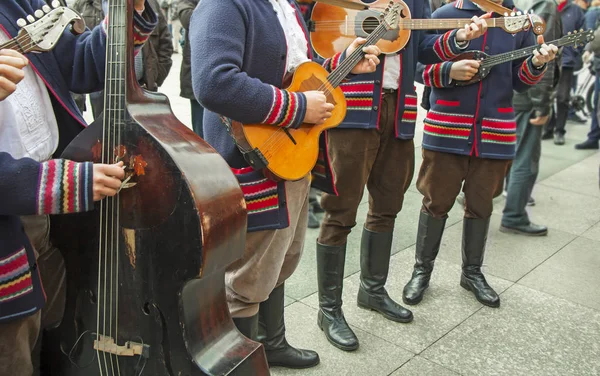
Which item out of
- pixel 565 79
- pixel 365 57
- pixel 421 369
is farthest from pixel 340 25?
pixel 565 79

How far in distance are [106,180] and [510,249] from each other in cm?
339

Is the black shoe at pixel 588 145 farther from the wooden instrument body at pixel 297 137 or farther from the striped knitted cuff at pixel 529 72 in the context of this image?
the wooden instrument body at pixel 297 137

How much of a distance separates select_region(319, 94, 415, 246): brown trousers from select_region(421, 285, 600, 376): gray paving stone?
0.73m

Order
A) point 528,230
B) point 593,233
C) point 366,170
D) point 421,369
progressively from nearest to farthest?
point 421,369
point 366,170
point 528,230
point 593,233

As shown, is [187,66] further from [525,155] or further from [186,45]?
[525,155]

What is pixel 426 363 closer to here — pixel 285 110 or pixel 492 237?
pixel 285 110

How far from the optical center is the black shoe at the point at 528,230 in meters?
4.55

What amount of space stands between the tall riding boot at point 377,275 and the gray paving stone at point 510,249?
0.97 metres

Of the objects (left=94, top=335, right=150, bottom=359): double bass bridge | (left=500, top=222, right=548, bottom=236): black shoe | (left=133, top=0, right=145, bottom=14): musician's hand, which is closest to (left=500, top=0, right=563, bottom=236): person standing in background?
(left=500, top=222, right=548, bottom=236): black shoe

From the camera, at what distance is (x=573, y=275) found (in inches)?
153

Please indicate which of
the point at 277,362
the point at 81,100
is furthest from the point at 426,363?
the point at 81,100

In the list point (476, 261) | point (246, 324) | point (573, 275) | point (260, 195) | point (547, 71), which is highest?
point (547, 71)

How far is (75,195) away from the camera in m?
1.50

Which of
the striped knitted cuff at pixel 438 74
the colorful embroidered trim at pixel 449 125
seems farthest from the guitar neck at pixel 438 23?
the colorful embroidered trim at pixel 449 125
